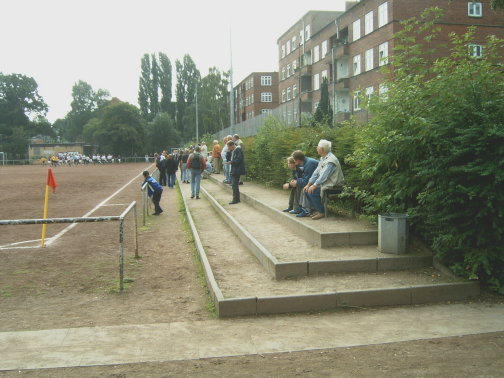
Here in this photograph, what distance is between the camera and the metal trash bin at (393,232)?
711cm

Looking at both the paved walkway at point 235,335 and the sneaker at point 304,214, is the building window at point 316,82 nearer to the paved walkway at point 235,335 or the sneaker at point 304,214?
the sneaker at point 304,214

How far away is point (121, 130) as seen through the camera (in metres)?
88.1

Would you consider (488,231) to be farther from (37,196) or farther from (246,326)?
(37,196)

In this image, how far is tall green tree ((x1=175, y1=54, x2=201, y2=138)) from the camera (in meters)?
96.0

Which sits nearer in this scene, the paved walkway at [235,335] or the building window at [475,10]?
the paved walkway at [235,335]

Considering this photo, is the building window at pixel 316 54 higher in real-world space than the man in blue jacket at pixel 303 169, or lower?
higher

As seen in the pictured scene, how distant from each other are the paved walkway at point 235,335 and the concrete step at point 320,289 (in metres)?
0.16

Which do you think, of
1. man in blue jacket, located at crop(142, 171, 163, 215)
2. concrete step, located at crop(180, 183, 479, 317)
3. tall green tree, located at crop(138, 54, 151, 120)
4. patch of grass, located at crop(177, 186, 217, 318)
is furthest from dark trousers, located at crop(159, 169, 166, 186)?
tall green tree, located at crop(138, 54, 151, 120)

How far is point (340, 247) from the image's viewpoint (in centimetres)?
770

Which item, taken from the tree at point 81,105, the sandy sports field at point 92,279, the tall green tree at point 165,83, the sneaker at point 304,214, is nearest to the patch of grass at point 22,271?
the sandy sports field at point 92,279

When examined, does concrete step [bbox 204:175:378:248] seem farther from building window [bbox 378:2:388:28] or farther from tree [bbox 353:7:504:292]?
building window [bbox 378:2:388:28]

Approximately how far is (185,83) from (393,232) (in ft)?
309

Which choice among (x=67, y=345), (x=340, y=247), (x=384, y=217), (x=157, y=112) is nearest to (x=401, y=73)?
(x=384, y=217)

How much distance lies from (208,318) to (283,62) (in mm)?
62897
